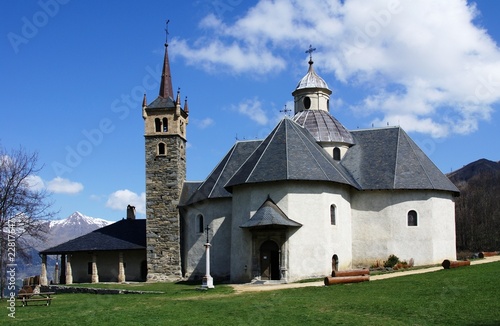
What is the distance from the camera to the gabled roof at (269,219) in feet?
118

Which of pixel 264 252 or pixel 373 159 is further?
pixel 373 159

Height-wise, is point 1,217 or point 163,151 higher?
point 163,151

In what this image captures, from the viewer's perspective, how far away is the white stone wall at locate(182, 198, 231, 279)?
1714 inches

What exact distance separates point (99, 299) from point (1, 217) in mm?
8925

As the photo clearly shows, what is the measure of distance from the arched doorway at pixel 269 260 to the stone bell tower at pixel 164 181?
1187cm

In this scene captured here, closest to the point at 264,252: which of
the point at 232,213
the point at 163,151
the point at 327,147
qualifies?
the point at 232,213

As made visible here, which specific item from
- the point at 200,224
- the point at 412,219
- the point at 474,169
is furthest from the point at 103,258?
the point at 474,169

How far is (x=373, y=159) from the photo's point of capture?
45781mm

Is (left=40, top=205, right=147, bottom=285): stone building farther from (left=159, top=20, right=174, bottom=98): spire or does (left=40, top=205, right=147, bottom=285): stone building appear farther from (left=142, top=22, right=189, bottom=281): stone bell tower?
(left=159, top=20, right=174, bottom=98): spire

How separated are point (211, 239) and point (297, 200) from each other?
9151mm

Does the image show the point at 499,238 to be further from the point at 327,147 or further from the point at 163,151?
the point at 163,151

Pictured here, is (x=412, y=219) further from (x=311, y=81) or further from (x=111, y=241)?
(x=111, y=241)

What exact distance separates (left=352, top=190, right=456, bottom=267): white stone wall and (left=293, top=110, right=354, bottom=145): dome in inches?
232

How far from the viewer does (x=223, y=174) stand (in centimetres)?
4650
